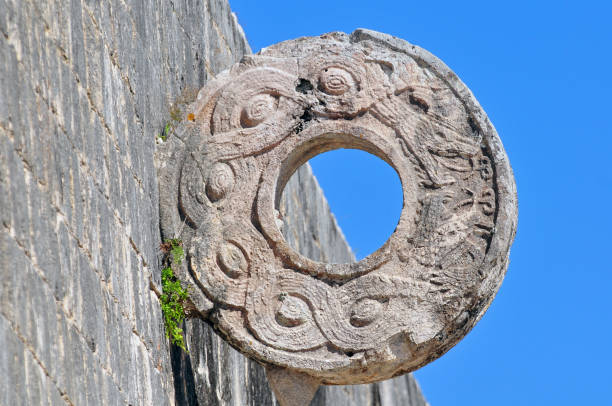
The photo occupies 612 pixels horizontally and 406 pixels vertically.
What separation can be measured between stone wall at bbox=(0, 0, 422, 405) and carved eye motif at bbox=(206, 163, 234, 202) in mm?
279

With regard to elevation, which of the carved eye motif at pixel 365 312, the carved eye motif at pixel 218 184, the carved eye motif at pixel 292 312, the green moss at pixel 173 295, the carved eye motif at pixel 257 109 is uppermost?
the carved eye motif at pixel 257 109

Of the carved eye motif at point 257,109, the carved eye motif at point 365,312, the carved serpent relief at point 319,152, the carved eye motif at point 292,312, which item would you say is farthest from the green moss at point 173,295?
the carved eye motif at point 365,312

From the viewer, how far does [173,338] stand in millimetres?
5648

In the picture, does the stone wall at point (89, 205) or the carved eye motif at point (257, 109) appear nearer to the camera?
the stone wall at point (89, 205)

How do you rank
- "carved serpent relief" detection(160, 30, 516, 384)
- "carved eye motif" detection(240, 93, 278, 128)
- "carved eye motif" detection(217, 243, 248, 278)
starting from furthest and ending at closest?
"carved eye motif" detection(240, 93, 278, 128) < "carved eye motif" detection(217, 243, 248, 278) < "carved serpent relief" detection(160, 30, 516, 384)

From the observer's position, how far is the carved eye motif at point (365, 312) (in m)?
5.49

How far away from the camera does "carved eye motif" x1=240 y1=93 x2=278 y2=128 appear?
19.3ft

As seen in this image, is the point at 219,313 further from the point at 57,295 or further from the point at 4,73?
the point at 4,73

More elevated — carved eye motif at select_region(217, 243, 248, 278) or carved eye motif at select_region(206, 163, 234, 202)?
carved eye motif at select_region(206, 163, 234, 202)

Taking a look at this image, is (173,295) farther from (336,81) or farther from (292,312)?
(336,81)

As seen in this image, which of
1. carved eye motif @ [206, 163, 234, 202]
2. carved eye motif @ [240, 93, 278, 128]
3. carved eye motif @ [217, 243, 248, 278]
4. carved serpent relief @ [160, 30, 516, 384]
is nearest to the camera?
carved serpent relief @ [160, 30, 516, 384]

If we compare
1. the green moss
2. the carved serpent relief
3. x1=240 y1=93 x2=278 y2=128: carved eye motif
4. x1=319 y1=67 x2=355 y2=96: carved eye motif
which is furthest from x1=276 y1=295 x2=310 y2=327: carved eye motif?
x1=319 y1=67 x2=355 y2=96: carved eye motif

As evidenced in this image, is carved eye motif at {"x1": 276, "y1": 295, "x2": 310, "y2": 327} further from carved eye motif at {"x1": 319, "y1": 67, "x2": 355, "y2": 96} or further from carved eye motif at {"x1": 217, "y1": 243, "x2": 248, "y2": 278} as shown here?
carved eye motif at {"x1": 319, "y1": 67, "x2": 355, "y2": 96}

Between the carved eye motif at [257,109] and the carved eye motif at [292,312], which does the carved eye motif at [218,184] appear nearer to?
the carved eye motif at [257,109]
